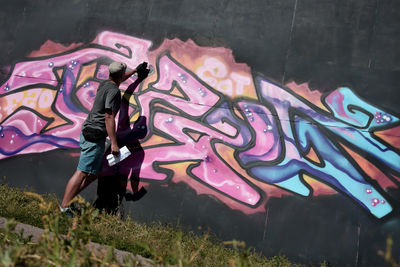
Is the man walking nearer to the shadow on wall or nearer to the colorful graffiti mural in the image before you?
the shadow on wall

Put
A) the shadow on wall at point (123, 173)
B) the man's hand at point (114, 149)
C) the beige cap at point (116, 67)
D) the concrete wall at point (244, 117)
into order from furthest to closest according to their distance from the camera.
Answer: the shadow on wall at point (123, 173)
the beige cap at point (116, 67)
the man's hand at point (114, 149)
the concrete wall at point (244, 117)

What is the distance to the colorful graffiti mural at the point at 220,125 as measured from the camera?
166 inches

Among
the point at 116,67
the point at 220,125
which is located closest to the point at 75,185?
the point at 116,67


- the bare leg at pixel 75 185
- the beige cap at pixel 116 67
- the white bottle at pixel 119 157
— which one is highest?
the beige cap at pixel 116 67

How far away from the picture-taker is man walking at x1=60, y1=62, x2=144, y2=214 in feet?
→ 14.6

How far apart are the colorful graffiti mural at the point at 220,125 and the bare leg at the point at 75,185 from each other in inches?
19.5

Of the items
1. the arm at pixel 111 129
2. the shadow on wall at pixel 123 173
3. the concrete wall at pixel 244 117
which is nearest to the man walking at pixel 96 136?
the arm at pixel 111 129

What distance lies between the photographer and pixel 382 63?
14.1 ft

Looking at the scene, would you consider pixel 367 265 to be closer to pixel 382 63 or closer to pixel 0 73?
pixel 382 63

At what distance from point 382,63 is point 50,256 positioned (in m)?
3.96

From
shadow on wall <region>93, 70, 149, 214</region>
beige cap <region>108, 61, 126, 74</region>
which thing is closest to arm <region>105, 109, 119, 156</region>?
shadow on wall <region>93, 70, 149, 214</region>

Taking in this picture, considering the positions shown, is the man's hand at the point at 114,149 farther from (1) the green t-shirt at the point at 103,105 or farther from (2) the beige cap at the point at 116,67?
(2) the beige cap at the point at 116,67

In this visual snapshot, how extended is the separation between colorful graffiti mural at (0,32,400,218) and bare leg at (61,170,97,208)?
1.62 feet

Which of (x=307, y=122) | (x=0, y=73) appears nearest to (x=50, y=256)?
(x=307, y=122)
